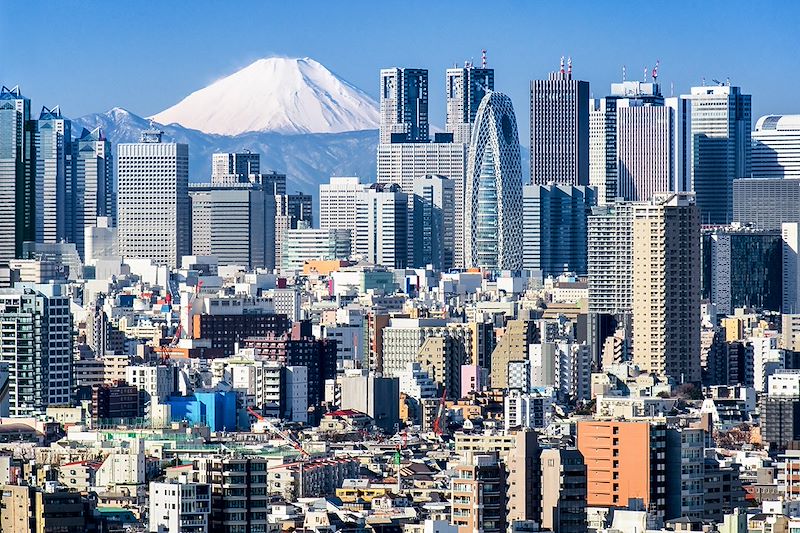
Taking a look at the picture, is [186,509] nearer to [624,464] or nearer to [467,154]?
[624,464]

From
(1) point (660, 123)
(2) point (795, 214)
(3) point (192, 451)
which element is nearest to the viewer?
(3) point (192, 451)

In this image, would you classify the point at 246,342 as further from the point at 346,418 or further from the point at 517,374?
the point at 346,418

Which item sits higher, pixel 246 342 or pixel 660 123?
pixel 660 123

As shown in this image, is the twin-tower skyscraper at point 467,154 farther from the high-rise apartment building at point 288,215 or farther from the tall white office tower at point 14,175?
the tall white office tower at point 14,175

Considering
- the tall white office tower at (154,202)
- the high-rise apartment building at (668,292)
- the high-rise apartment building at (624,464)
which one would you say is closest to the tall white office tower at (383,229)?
the tall white office tower at (154,202)

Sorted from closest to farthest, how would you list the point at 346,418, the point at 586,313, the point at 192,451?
the point at 192,451, the point at 346,418, the point at 586,313

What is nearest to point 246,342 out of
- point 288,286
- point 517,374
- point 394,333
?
point 394,333

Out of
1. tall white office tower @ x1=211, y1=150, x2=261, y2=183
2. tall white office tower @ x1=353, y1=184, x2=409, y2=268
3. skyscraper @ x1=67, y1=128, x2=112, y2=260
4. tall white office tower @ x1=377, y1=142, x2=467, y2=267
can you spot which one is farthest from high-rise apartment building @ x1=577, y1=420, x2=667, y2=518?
tall white office tower @ x1=211, y1=150, x2=261, y2=183
